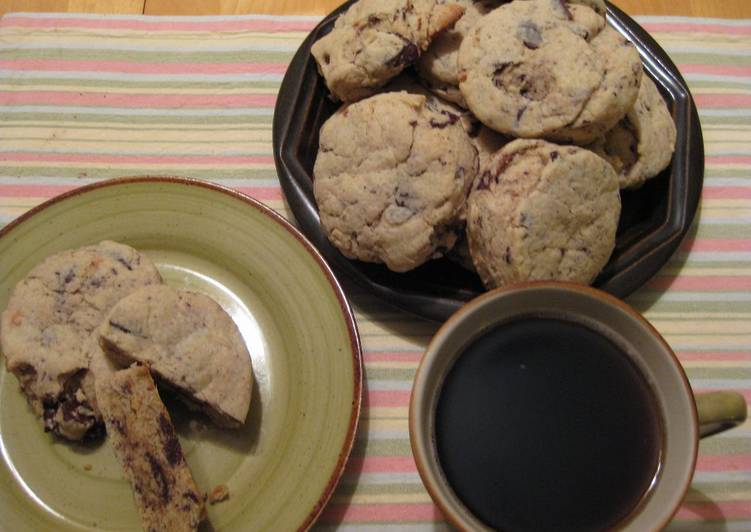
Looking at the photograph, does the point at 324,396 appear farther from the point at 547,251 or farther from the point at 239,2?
the point at 239,2

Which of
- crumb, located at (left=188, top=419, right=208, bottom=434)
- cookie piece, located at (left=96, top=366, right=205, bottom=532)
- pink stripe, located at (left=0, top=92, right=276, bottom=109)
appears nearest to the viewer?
cookie piece, located at (left=96, top=366, right=205, bottom=532)

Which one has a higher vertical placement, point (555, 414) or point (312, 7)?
point (312, 7)

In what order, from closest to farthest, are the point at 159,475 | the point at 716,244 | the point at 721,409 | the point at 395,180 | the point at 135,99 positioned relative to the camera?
the point at 721,409
the point at 159,475
the point at 395,180
the point at 716,244
the point at 135,99

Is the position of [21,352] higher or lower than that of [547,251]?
lower

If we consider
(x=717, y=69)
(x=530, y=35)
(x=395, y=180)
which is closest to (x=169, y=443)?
(x=395, y=180)

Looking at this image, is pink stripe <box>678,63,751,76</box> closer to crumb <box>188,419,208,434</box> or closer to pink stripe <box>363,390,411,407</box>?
pink stripe <box>363,390,411,407</box>

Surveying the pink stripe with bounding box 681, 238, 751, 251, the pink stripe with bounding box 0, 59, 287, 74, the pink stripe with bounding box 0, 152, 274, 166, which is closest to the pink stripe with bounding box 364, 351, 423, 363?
the pink stripe with bounding box 0, 152, 274, 166

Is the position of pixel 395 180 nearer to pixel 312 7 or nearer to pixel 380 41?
pixel 380 41

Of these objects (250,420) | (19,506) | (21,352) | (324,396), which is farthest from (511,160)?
(19,506)
